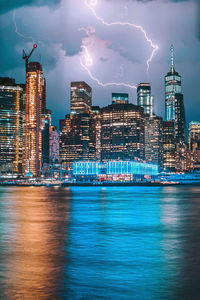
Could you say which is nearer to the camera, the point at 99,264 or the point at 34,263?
the point at 99,264

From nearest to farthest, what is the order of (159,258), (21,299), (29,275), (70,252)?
1. (21,299)
2. (29,275)
3. (159,258)
4. (70,252)

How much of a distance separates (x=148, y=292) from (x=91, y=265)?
526 centimetres

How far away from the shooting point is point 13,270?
18406 mm

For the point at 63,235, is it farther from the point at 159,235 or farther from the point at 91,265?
the point at 91,265

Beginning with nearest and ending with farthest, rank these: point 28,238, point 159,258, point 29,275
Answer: point 29,275, point 159,258, point 28,238

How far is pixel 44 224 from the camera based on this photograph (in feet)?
130

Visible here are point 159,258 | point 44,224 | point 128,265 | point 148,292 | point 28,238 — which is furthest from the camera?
point 44,224

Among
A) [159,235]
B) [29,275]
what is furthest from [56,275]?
[159,235]

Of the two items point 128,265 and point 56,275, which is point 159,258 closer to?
point 128,265

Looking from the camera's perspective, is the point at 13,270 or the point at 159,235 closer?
the point at 13,270

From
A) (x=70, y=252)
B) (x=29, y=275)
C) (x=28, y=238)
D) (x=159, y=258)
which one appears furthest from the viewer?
(x=28, y=238)

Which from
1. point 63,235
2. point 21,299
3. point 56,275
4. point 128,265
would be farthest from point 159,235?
point 21,299

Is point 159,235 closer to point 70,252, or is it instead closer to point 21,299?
point 70,252

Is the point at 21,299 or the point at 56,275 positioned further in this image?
the point at 56,275
